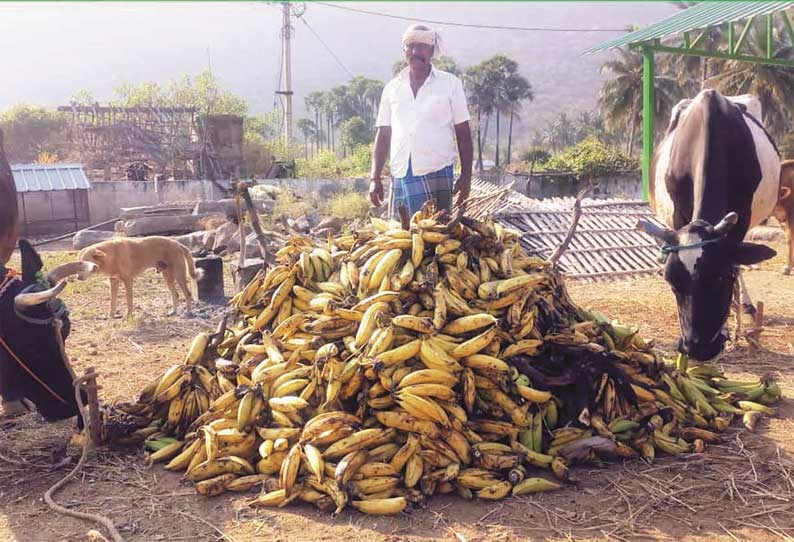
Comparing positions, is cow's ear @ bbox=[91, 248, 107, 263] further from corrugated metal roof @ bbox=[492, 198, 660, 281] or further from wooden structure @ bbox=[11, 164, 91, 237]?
wooden structure @ bbox=[11, 164, 91, 237]

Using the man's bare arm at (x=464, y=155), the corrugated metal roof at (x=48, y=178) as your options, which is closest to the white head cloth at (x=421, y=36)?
the man's bare arm at (x=464, y=155)

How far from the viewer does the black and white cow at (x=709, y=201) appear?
477cm

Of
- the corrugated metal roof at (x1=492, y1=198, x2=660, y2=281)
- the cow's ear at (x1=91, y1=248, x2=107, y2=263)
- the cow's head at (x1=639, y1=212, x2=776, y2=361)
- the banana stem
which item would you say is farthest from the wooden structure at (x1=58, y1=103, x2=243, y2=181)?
the cow's head at (x1=639, y1=212, x2=776, y2=361)

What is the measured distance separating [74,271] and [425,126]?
8.99ft

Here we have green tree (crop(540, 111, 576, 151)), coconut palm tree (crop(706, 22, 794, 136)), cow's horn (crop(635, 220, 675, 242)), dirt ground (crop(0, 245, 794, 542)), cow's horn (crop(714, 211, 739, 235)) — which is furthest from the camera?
green tree (crop(540, 111, 576, 151))

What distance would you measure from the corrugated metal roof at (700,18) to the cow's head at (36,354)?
11.0m

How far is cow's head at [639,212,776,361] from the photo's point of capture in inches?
186

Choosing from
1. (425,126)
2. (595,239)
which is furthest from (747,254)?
(595,239)

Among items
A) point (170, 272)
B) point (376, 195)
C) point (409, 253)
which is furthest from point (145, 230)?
point (409, 253)

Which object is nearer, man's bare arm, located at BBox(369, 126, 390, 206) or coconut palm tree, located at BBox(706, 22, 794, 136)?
man's bare arm, located at BBox(369, 126, 390, 206)

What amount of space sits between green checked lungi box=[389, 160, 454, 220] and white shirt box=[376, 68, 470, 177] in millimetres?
52

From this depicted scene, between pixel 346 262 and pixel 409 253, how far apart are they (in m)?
0.58

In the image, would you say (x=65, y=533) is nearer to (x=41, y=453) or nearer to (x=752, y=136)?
(x=41, y=453)

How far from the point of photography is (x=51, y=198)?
21078 millimetres
